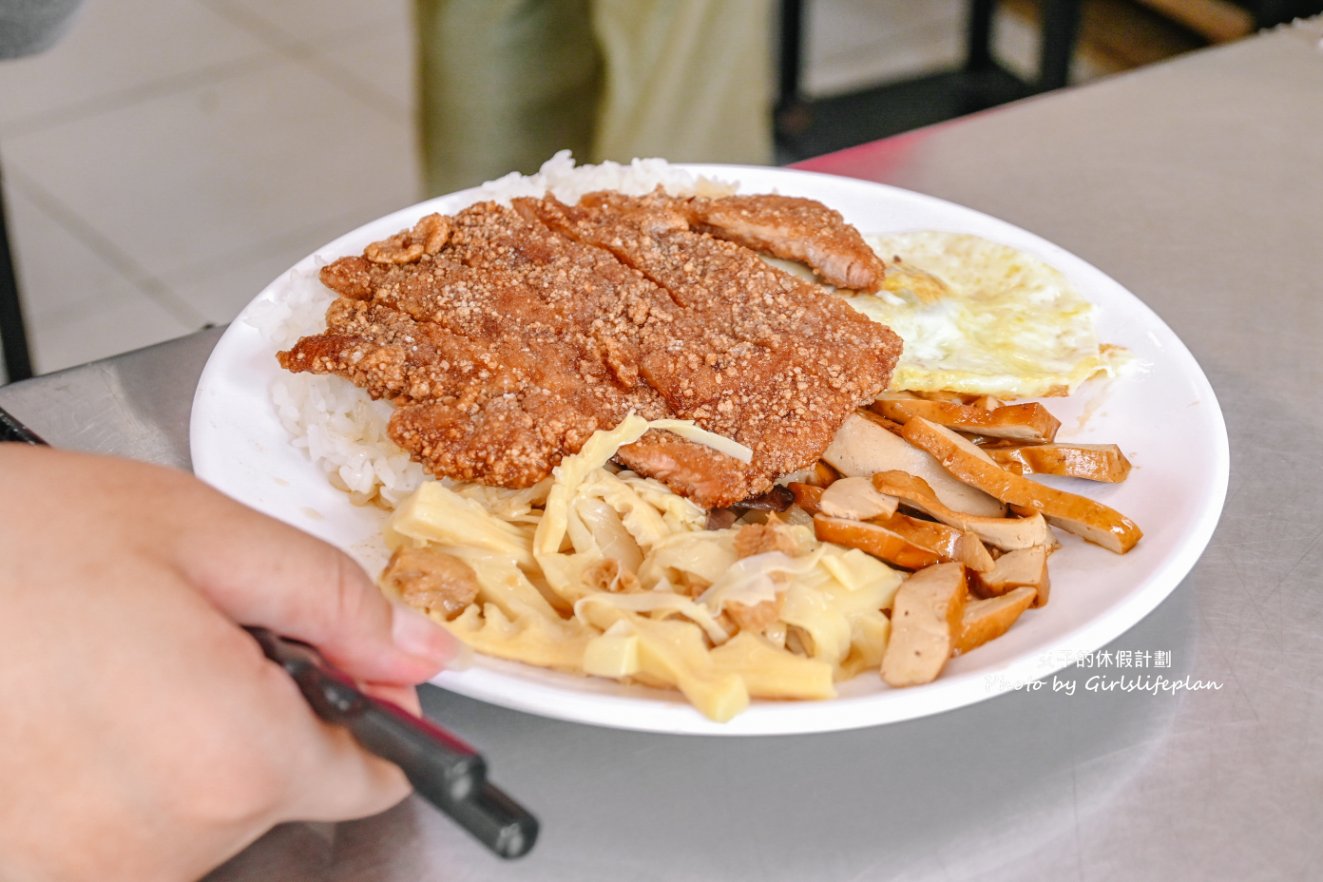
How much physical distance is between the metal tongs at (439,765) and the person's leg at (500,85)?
2779mm

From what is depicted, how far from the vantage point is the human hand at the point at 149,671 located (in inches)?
38.6

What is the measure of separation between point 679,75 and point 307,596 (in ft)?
8.93

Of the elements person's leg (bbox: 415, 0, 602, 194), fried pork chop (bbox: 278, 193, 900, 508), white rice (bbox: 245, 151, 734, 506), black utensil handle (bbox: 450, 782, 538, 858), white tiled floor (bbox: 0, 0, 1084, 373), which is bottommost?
white tiled floor (bbox: 0, 0, 1084, 373)

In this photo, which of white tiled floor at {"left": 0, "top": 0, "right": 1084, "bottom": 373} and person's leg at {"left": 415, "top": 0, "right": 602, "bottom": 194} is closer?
person's leg at {"left": 415, "top": 0, "right": 602, "bottom": 194}

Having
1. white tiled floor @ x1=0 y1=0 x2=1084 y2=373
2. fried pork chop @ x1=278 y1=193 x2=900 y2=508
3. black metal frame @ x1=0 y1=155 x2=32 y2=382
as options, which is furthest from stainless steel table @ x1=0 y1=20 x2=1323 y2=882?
white tiled floor @ x1=0 y1=0 x2=1084 y2=373

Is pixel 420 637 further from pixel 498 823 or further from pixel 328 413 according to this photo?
pixel 328 413

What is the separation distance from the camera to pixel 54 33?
2580 millimetres

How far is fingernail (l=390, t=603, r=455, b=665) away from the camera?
114cm

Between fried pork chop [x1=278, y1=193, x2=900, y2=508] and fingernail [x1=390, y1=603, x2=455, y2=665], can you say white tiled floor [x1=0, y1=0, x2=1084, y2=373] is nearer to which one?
fried pork chop [x1=278, y1=193, x2=900, y2=508]

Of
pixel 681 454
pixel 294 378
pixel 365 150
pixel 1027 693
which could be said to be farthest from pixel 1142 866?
pixel 365 150

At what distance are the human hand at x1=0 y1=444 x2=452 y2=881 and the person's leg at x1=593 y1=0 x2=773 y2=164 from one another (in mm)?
2565

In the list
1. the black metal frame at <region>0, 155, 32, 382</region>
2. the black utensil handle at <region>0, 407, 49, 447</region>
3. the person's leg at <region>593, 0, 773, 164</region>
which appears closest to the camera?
the black utensil handle at <region>0, 407, 49, 447</region>

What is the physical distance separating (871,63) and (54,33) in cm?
407

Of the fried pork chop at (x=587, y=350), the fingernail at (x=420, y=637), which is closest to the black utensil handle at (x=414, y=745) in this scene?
the fingernail at (x=420, y=637)
